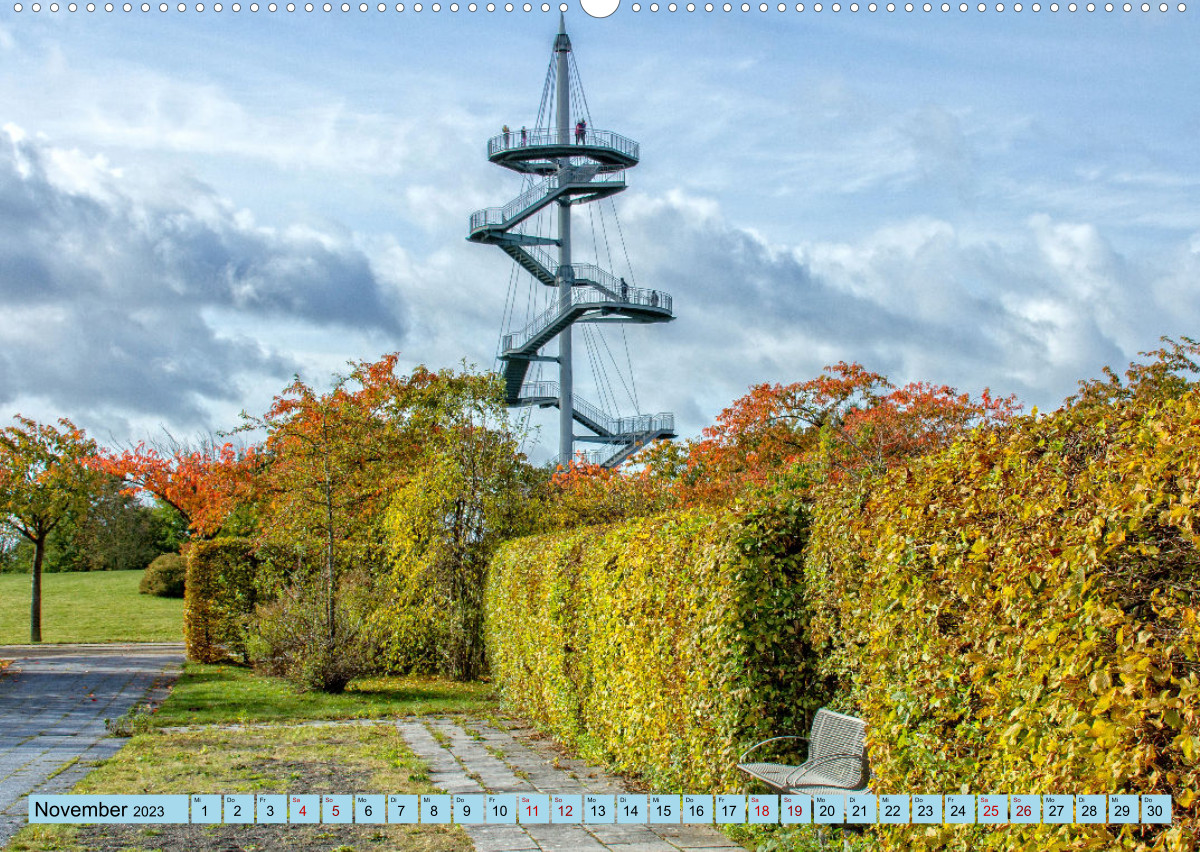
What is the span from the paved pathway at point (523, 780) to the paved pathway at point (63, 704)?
266 cm

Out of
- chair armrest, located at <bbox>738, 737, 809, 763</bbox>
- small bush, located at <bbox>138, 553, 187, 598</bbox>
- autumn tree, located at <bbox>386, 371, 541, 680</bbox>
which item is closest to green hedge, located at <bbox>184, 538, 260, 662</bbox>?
autumn tree, located at <bbox>386, 371, 541, 680</bbox>

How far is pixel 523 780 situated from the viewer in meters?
7.70

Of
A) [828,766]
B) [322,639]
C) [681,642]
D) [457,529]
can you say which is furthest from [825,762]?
[457,529]

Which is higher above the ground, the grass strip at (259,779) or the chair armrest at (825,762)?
the chair armrest at (825,762)

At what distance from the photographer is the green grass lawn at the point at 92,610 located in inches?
1049

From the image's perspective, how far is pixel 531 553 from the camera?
1111 cm

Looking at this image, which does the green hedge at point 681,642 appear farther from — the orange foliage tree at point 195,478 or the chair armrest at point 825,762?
the orange foliage tree at point 195,478

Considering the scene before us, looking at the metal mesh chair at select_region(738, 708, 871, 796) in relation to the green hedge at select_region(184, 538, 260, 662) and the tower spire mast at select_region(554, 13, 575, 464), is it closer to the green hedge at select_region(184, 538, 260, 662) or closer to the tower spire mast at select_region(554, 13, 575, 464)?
the green hedge at select_region(184, 538, 260, 662)

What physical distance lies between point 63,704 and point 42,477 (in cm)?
1088

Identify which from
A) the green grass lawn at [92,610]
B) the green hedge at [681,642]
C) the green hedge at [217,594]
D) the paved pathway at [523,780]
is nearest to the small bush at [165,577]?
the green grass lawn at [92,610]

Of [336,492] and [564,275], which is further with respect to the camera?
[564,275]

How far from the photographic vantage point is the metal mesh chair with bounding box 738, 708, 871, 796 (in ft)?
16.6

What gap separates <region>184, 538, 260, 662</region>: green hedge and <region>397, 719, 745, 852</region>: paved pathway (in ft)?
28.8

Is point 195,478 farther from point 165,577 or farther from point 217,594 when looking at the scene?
point 217,594
